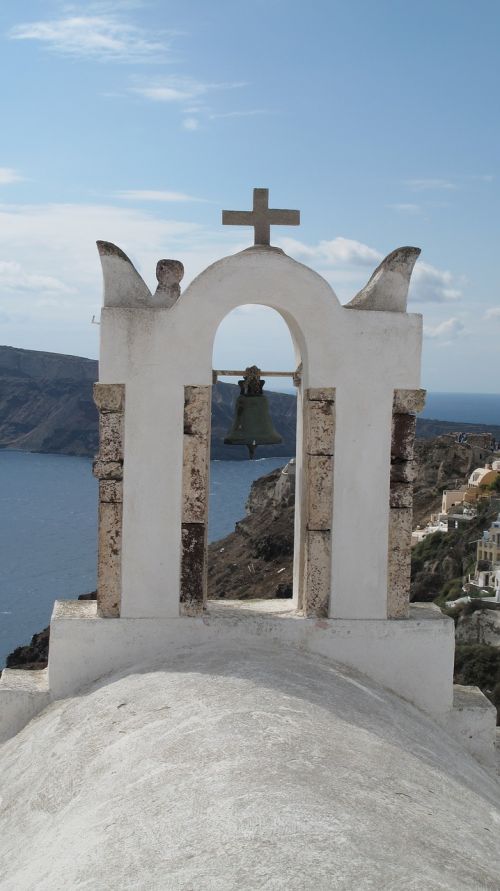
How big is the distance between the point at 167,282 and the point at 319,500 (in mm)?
1343

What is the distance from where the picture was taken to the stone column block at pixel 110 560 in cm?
472

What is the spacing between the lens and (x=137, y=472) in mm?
4723

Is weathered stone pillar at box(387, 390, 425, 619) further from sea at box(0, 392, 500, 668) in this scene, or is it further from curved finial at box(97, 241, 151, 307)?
sea at box(0, 392, 500, 668)

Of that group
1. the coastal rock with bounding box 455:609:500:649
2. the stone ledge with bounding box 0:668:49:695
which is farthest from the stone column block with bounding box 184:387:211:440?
the coastal rock with bounding box 455:609:500:649

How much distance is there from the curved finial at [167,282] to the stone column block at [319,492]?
1.07 meters

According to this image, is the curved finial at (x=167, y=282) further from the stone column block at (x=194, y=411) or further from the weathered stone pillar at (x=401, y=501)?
the weathered stone pillar at (x=401, y=501)

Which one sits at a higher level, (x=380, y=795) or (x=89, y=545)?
(x=380, y=795)

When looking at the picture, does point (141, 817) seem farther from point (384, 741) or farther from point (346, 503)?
point (346, 503)

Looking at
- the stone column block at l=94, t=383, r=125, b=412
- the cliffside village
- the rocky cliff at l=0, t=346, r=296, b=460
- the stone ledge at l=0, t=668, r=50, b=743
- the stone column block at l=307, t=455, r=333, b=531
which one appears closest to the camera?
the stone ledge at l=0, t=668, r=50, b=743

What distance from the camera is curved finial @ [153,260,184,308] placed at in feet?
15.8

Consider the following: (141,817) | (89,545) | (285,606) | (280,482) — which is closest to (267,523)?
(280,482)

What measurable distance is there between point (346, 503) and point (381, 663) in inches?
32.3

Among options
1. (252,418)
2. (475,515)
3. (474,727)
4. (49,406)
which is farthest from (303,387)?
(49,406)

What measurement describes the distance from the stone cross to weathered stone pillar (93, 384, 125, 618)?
1037mm
